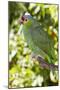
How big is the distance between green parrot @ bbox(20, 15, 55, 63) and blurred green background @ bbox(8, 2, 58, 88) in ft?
0.12

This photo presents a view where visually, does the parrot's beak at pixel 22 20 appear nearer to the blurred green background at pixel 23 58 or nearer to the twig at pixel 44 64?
the blurred green background at pixel 23 58

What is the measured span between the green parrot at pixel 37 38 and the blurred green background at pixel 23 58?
0.04 meters

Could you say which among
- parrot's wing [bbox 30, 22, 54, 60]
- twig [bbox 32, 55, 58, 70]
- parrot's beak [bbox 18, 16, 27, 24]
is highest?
parrot's beak [bbox 18, 16, 27, 24]

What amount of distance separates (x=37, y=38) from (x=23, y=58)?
20 centimetres

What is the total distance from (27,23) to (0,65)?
0.40 metres

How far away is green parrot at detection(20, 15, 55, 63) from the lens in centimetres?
179

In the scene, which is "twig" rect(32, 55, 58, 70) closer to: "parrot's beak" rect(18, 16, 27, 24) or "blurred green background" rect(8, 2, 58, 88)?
"blurred green background" rect(8, 2, 58, 88)

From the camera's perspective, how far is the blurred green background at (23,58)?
1.76 m

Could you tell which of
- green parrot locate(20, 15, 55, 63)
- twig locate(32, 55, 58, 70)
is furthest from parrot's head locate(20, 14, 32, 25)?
twig locate(32, 55, 58, 70)

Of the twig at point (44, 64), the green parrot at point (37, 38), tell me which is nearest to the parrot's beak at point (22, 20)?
the green parrot at point (37, 38)

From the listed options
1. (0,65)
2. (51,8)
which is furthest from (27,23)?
(0,65)

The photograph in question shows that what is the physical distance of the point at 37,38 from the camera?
71.4 inches

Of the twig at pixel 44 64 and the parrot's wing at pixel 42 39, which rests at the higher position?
the parrot's wing at pixel 42 39

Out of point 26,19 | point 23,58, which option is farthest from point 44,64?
point 26,19
